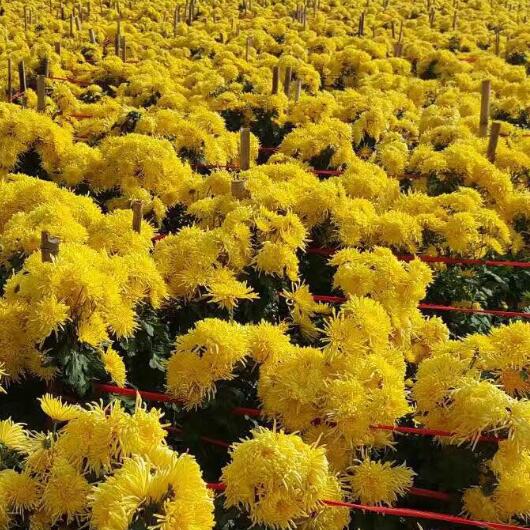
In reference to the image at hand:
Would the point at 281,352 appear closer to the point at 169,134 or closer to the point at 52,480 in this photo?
the point at 52,480

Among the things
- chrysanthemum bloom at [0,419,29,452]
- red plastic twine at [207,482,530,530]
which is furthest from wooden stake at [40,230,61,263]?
red plastic twine at [207,482,530,530]

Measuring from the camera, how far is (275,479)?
2.18 m

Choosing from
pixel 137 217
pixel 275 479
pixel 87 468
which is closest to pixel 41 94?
pixel 137 217

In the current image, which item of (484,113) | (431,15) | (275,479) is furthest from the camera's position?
(431,15)

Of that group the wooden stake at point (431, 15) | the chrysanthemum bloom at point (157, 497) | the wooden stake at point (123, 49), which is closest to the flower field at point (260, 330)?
the chrysanthemum bloom at point (157, 497)

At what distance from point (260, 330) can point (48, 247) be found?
3.25 ft

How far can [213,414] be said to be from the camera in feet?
10.4

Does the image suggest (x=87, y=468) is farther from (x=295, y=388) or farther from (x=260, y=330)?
(x=260, y=330)

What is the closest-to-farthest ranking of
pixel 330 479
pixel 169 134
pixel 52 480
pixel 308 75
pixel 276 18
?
pixel 52 480, pixel 330 479, pixel 169 134, pixel 308 75, pixel 276 18

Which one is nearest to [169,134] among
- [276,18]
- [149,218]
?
[149,218]

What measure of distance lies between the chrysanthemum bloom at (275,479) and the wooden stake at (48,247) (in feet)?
4.20

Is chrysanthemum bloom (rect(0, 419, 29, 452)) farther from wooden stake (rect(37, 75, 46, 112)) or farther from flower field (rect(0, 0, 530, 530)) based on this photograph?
wooden stake (rect(37, 75, 46, 112))

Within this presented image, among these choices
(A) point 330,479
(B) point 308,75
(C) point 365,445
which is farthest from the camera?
(B) point 308,75

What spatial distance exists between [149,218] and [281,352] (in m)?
2.50
